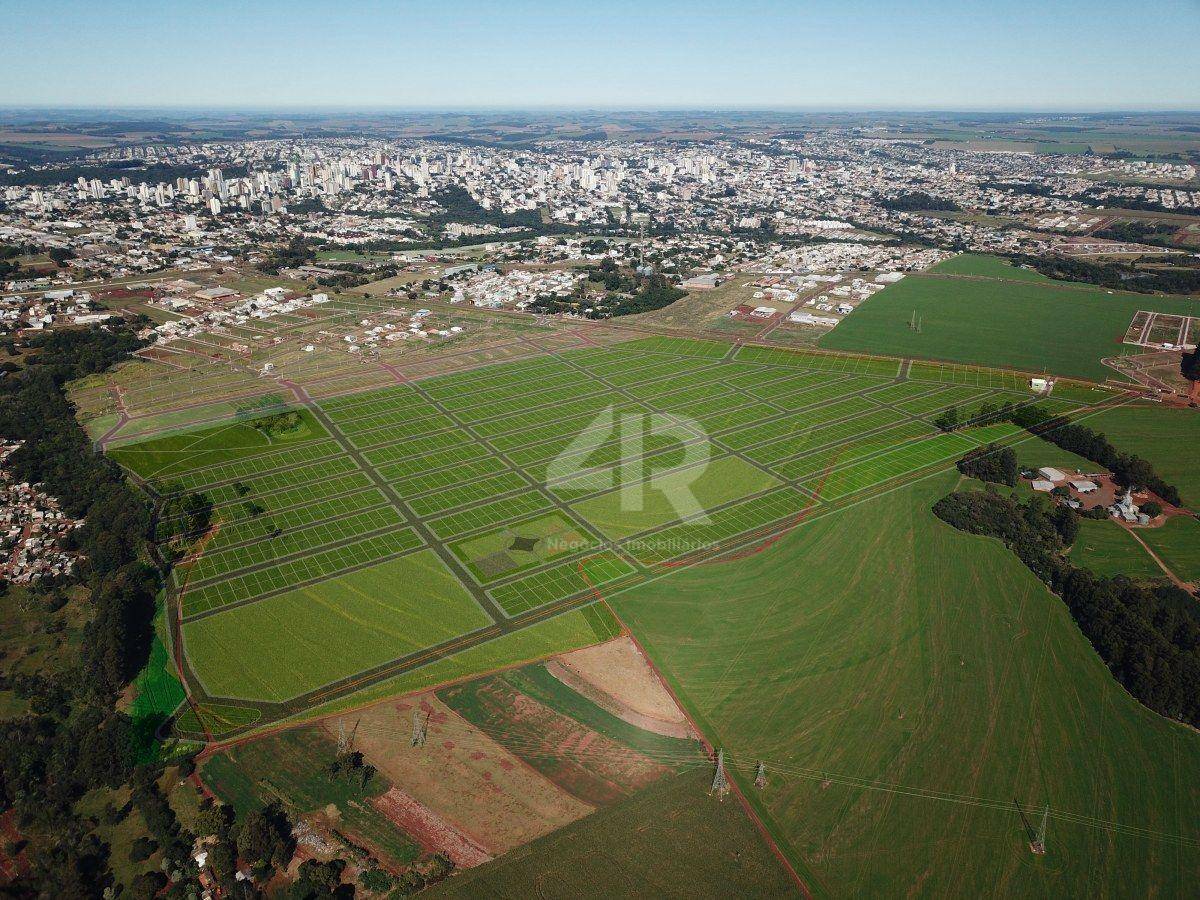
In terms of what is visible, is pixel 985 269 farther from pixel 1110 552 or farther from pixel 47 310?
pixel 47 310

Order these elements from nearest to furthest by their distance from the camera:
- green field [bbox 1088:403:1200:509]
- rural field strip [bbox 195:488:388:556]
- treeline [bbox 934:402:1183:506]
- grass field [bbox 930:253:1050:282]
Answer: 1. rural field strip [bbox 195:488:388:556]
2. treeline [bbox 934:402:1183:506]
3. green field [bbox 1088:403:1200:509]
4. grass field [bbox 930:253:1050:282]

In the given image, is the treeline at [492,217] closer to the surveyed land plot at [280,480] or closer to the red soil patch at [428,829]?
the surveyed land plot at [280,480]

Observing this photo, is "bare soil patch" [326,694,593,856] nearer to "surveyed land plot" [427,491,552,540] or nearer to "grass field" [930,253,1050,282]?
"surveyed land plot" [427,491,552,540]

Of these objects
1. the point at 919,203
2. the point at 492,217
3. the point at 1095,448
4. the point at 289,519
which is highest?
the point at 919,203

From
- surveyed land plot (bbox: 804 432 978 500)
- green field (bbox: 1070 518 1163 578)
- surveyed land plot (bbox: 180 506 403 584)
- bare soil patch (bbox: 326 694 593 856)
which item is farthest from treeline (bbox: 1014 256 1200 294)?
bare soil patch (bbox: 326 694 593 856)

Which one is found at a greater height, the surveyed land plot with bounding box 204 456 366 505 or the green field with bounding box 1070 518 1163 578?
the surveyed land plot with bounding box 204 456 366 505

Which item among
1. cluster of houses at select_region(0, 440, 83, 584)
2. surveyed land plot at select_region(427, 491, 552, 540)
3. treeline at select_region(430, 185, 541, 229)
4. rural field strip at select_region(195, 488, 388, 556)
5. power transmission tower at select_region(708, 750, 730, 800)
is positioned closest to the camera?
power transmission tower at select_region(708, 750, 730, 800)
